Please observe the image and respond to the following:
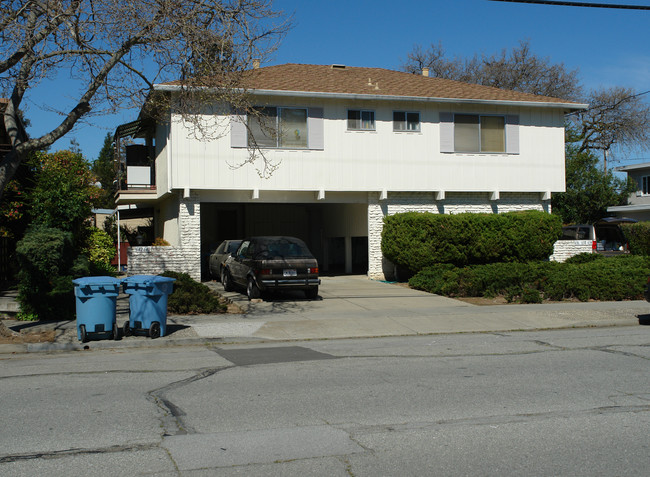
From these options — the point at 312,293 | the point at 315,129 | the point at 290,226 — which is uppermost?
the point at 315,129

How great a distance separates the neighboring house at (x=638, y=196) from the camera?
39719 millimetres

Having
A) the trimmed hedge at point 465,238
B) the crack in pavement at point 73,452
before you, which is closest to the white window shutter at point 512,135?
the trimmed hedge at point 465,238

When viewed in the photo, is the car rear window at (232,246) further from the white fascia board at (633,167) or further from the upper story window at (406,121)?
the white fascia board at (633,167)

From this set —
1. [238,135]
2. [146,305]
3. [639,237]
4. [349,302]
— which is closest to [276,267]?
[349,302]

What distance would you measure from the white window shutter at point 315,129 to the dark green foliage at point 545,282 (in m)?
6.10

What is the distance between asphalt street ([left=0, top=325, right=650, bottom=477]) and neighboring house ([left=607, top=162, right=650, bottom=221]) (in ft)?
106

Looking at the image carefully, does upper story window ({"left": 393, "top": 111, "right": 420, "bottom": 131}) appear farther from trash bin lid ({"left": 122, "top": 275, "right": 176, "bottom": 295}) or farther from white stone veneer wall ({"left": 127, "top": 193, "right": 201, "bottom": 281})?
trash bin lid ({"left": 122, "top": 275, "right": 176, "bottom": 295})

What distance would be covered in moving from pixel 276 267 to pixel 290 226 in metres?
13.5

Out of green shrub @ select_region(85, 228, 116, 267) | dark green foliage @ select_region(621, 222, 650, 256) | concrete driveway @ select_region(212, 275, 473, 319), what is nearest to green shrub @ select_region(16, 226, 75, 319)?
concrete driveway @ select_region(212, 275, 473, 319)

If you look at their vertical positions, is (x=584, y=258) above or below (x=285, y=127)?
below

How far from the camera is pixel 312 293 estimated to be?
17109 millimetres

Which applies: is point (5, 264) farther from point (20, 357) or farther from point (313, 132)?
point (20, 357)

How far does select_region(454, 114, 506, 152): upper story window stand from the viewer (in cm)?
2278

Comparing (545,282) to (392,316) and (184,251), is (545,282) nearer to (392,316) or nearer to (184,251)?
(392,316)
